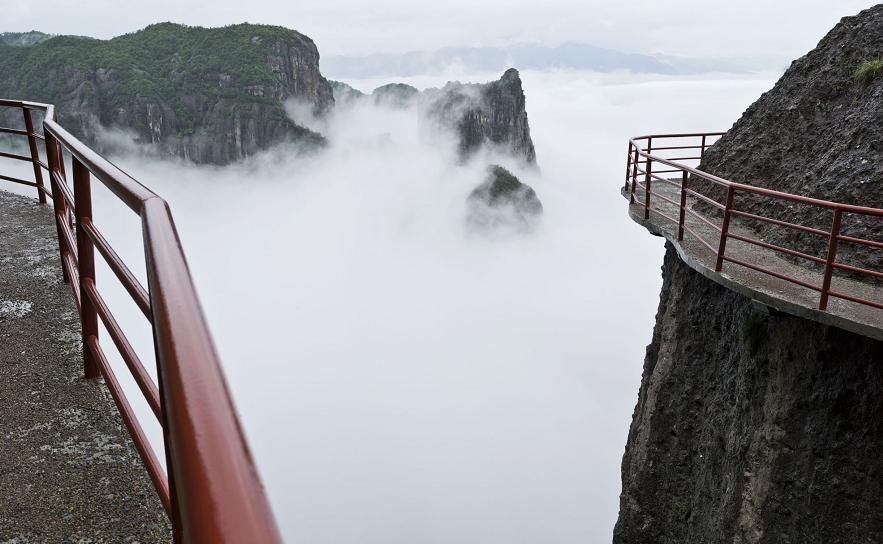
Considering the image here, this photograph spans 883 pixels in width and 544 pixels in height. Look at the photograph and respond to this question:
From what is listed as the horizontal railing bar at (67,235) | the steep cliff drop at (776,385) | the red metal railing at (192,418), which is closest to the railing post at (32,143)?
the horizontal railing bar at (67,235)

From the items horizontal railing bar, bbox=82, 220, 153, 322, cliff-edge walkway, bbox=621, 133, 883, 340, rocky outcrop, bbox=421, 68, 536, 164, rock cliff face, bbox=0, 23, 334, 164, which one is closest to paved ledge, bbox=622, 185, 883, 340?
cliff-edge walkway, bbox=621, 133, 883, 340

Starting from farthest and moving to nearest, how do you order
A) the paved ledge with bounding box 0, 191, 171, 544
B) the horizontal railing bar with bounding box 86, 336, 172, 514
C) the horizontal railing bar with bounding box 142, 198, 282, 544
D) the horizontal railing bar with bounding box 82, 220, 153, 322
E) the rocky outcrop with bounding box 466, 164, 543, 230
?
the rocky outcrop with bounding box 466, 164, 543, 230, the paved ledge with bounding box 0, 191, 171, 544, the horizontal railing bar with bounding box 86, 336, 172, 514, the horizontal railing bar with bounding box 82, 220, 153, 322, the horizontal railing bar with bounding box 142, 198, 282, 544

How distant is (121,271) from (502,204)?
155 meters

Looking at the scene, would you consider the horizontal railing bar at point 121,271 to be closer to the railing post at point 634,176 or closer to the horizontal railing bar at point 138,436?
the horizontal railing bar at point 138,436

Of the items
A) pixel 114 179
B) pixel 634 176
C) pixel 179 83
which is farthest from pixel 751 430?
pixel 179 83

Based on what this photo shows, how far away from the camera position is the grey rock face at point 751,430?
6.73m

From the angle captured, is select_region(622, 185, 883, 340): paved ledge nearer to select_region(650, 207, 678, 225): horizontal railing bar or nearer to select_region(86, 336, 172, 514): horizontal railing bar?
select_region(650, 207, 678, 225): horizontal railing bar

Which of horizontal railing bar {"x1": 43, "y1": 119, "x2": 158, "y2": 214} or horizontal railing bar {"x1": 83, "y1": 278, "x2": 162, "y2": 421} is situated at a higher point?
horizontal railing bar {"x1": 43, "y1": 119, "x2": 158, "y2": 214}

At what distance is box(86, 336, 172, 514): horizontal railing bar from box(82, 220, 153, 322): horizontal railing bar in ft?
Result: 1.82

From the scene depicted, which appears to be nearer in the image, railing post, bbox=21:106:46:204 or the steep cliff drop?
railing post, bbox=21:106:46:204

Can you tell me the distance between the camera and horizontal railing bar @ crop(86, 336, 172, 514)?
215 centimetres

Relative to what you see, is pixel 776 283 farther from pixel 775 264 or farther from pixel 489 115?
pixel 489 115

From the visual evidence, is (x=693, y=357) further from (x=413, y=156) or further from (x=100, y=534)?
(x=413, y=156)

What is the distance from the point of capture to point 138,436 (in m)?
2.51
